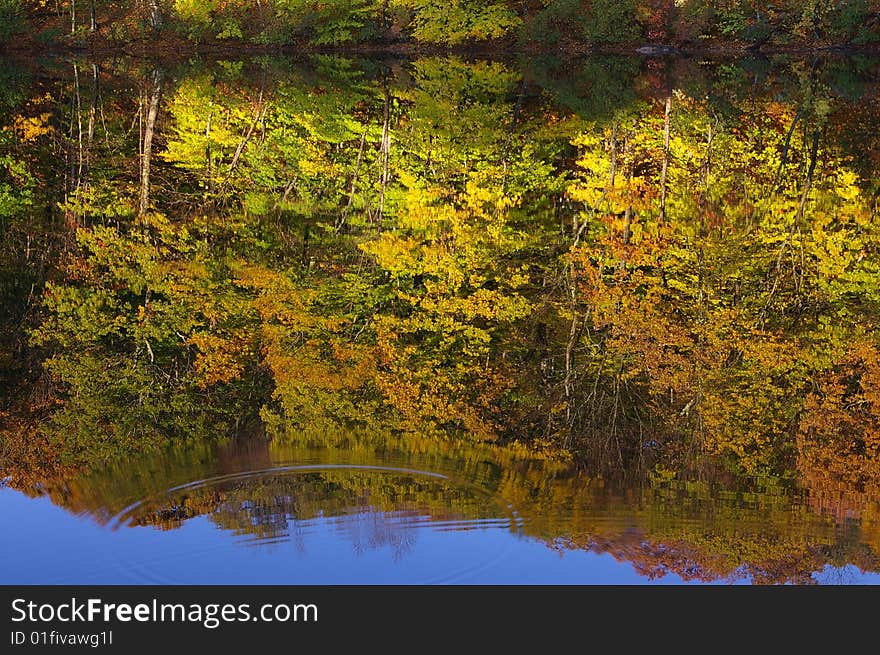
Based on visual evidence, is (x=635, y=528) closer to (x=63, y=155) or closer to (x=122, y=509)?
(x=122, y=509)

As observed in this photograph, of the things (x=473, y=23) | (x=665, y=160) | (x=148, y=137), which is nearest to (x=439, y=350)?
(x=665, y=160)

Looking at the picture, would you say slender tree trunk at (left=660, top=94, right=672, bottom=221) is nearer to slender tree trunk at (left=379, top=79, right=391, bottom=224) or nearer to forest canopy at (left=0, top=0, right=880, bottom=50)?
slender tree trunk at (left=379, top=79, right=391, bottom=224)

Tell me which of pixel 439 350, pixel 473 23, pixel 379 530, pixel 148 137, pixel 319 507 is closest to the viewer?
pixel 379 530

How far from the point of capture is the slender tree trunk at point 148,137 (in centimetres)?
1212

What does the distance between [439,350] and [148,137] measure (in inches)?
371

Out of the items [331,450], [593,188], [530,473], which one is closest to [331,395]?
[331,450]

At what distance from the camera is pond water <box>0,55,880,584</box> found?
5512 mm

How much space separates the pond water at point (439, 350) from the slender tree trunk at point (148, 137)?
0.19 m

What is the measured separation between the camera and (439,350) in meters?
8.45

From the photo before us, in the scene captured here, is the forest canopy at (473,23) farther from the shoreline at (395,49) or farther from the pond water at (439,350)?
the pond water at (439,350)

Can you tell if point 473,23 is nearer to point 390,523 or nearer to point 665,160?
point 665,160

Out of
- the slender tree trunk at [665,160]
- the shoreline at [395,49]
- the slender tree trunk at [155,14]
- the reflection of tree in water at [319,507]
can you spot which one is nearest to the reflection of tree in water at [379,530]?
the reflection of tree in water at [319,507]

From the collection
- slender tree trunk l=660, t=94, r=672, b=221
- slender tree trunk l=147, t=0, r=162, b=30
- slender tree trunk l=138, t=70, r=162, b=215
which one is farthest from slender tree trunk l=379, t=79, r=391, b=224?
slender tree trunk l=147, t=0, r=162, b=30

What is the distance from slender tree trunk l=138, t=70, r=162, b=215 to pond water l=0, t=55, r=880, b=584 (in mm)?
188
